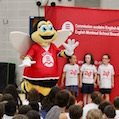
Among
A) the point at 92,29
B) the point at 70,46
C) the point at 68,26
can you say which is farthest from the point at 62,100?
the point at 92,29

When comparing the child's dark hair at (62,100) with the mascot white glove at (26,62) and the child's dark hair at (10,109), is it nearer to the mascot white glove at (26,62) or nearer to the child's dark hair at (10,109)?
the child's dark hair at (10,109)

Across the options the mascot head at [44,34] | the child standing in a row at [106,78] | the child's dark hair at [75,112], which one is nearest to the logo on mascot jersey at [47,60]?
the mascot head at [44,34]

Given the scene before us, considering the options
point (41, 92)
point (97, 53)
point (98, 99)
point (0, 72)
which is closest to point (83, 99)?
point (97, 53)

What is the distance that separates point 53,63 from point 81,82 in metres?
1.40

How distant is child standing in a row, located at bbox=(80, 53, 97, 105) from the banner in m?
0.14

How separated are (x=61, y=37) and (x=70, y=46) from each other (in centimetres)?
21

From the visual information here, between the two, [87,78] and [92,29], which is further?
[87,78]

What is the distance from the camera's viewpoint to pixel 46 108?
5309 millimetres

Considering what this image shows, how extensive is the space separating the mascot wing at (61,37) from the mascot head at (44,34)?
26 centimetres

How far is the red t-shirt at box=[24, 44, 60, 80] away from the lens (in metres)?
7.03

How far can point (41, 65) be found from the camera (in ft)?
23.1

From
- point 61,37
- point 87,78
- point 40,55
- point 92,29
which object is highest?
point 92,29

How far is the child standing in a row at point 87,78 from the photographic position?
8.26 metres

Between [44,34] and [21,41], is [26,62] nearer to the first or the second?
[21,41]
